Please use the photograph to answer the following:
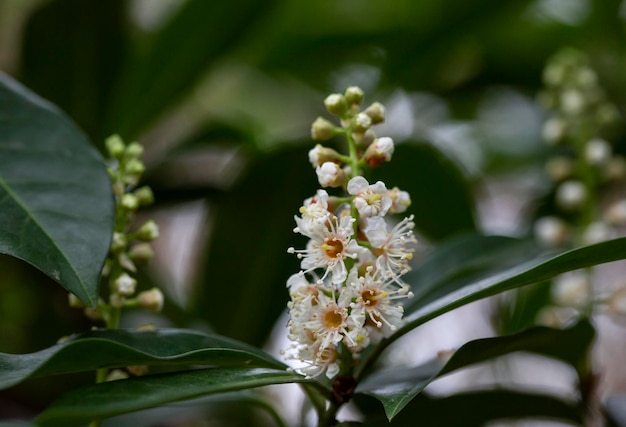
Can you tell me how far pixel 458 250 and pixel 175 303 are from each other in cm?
68

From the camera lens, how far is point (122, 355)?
673mm

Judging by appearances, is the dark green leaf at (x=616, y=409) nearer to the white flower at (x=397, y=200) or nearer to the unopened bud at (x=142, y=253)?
the white flower at (x=397, y=200)

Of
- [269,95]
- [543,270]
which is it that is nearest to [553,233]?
[543,270]

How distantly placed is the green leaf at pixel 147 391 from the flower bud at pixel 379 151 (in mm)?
241

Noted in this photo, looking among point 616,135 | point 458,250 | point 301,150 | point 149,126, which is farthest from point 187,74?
point 616,135

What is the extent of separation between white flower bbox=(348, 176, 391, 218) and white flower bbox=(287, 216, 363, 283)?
2 cm

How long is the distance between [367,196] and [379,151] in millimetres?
66

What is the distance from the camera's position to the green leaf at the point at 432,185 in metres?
1.38

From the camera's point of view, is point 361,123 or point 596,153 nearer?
point 361,123

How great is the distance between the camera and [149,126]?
1.64 meters

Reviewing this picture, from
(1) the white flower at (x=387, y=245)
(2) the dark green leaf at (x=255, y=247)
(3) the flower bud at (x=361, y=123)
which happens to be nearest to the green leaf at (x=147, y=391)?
(1) the white flower at (x=387, y=245)

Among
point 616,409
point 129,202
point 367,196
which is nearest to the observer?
point 367,196

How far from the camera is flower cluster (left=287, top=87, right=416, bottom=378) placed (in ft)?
2.49

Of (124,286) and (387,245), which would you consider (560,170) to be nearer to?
(387,245)
